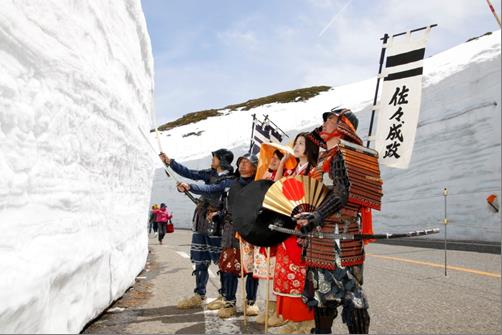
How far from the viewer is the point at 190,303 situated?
195 inches

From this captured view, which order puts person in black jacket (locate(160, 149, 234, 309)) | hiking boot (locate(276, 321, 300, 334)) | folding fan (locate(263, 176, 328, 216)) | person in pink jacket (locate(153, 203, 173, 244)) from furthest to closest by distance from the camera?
person in pink jacket (locate(153, 203, 173, 244)), person in black jacket (locate(160, 149, 234, 309)), hiking boot (locate(276, 321, 300, 334)), folding fan (locate(263, 176, 328, 216))

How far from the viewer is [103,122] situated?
459 centimetres

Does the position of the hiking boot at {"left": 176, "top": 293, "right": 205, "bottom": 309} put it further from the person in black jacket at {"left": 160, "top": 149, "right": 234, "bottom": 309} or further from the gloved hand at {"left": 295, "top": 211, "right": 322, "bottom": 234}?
the gloved hand at {"left": 295, "top": 211, "right": 322, "bottom": 234}

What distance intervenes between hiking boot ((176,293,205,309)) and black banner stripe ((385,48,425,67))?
10.8ft

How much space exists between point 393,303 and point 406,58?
8.86 ft

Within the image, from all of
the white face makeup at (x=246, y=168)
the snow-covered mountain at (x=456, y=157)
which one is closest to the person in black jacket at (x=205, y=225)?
the white face makeup at (x=246, y=168)

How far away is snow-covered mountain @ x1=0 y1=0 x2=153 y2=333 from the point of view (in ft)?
8.66

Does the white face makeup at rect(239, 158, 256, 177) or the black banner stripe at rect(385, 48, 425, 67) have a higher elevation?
the black banner stripe at rect(385, 48, 425, 67)

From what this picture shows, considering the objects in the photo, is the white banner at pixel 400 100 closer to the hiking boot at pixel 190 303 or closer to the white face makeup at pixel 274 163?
the white face makeup at pixel 274 163

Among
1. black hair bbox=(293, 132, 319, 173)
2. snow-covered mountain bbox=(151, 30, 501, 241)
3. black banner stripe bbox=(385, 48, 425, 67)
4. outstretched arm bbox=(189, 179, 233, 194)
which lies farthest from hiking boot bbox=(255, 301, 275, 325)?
snow-covered mountain bbox=(151, 30, 501, 241)

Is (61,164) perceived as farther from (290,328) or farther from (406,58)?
(406,58)

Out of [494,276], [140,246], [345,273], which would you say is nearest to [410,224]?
[494,276]

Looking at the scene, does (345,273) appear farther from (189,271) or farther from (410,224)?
(410,224)

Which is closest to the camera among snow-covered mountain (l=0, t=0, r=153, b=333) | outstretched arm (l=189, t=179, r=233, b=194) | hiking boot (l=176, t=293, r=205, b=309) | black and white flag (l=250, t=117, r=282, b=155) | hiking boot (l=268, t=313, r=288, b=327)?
snow-covered mountain (l=0, t=0, r=153, b=333)
